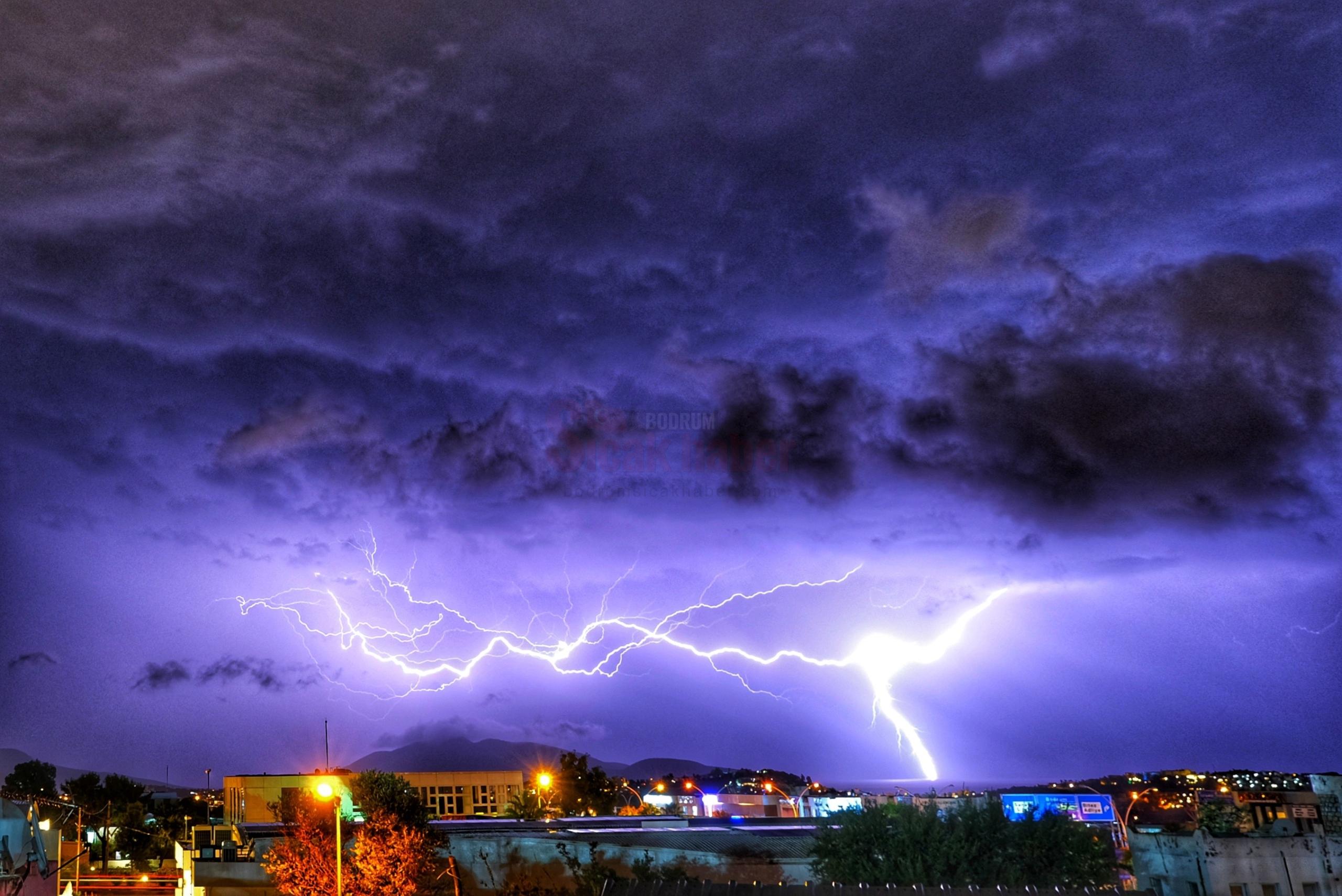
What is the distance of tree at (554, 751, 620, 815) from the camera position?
220ft

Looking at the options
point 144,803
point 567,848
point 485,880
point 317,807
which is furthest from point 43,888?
point 144,803

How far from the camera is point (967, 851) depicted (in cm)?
2147

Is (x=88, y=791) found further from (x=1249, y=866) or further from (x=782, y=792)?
(x=1249, y=866)

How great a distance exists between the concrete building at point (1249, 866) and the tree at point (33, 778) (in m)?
136

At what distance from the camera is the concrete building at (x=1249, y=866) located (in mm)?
29734

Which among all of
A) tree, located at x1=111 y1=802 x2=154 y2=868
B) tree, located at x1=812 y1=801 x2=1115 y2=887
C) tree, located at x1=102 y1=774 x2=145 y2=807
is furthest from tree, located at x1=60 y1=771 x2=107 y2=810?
tree, located at x1=812 y1=801 x2=1115 y2=887

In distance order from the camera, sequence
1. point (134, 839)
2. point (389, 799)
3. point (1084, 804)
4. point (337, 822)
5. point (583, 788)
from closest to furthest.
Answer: point (337, 822) → point (389, 799) → point (1084, 804) → point (583, 788) → point (134, 839)

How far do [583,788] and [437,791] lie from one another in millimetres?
13084

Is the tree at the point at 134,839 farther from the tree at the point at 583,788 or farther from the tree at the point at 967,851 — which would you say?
the tree at the point at 967,851

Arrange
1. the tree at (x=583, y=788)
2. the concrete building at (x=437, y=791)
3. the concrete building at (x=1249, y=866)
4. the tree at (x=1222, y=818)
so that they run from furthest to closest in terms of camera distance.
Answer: the concrete building at (x=437, y=791), the tree at (x=583, y=788), the tree at (x=1222, y=818), the concrete building at (x=1249, y=866)

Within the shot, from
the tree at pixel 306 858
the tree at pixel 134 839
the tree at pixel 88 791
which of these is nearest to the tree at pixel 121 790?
the tree at pixel 88 791

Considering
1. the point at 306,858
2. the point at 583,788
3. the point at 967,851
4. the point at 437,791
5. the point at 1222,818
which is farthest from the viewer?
the point at 437,791

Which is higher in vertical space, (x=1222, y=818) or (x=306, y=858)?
(x=306, y=858)

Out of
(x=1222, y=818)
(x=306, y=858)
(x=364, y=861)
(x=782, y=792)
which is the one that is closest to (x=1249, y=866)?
(x=1222, y=818)
